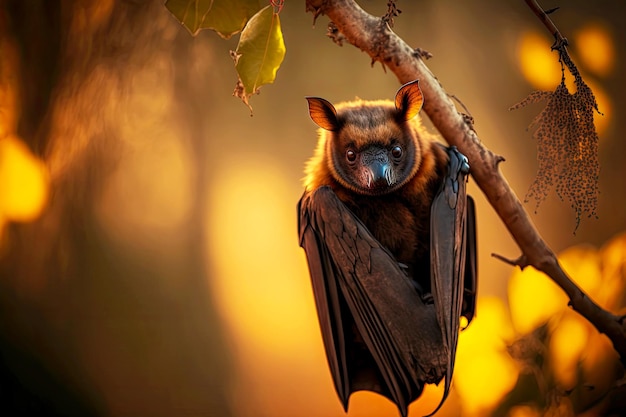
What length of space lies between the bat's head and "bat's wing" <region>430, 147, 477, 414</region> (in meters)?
0.07

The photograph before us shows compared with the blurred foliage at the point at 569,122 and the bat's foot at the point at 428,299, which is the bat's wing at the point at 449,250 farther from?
the blurred foliage at the point at 569,122

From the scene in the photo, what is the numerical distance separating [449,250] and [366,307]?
0.17 m

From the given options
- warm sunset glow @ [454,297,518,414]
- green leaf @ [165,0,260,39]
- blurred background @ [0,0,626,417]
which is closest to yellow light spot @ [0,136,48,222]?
blurred background @ [0,0,626,417]

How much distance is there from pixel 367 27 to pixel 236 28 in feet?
0.78

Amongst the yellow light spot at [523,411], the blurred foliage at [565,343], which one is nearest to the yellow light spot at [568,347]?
the blurred foliage at [565,343]

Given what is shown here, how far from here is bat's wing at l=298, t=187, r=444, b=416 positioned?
3.11 ft

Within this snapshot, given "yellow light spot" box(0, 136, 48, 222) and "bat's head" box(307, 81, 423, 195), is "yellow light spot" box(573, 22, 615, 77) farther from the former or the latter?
"yellow light spot" box(0, 136, 48, 222)

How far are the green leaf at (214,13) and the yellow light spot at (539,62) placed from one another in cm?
86

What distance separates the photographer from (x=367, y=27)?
3.48ft

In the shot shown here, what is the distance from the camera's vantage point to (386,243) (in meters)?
1.00

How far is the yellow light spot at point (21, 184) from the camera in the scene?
5.30 ft

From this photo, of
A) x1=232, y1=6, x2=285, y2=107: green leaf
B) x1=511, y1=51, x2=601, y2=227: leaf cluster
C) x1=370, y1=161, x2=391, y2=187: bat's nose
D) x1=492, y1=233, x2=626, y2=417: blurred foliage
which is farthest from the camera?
x1=492, y1=233, x2=626, y2=417: blurred foliage

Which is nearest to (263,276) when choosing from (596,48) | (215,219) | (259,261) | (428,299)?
(259,261)

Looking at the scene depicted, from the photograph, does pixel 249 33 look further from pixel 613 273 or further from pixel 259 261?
pixel 613 273
